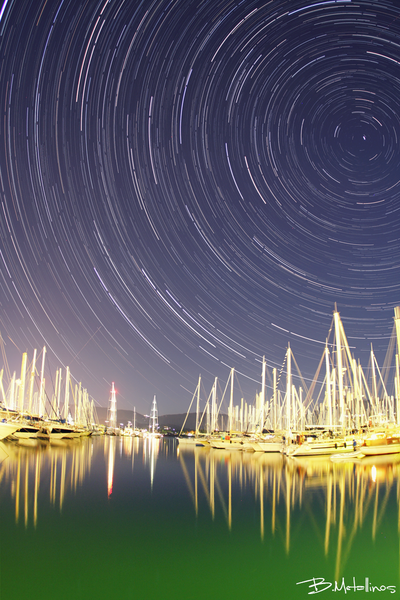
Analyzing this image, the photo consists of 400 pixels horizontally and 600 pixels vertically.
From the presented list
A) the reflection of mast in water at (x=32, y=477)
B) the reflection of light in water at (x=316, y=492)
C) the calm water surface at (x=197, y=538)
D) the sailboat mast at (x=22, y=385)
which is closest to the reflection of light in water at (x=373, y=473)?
the reflection of light in water at (x=316, y=492)

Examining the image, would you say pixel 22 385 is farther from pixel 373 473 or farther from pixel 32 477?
pixel 373 473

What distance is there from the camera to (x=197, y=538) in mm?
14117

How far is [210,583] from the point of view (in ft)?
33.8

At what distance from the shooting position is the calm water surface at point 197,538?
10.2m

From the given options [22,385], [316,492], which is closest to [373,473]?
[316,492]

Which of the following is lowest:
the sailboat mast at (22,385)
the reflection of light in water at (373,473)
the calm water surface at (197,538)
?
the reflection of light in water at (373,473)

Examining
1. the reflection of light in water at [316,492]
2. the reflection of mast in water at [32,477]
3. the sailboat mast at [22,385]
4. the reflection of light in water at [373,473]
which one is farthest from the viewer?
the sailboat mast at [22,385]

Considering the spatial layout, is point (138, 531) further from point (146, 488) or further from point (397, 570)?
point (146, 488)
